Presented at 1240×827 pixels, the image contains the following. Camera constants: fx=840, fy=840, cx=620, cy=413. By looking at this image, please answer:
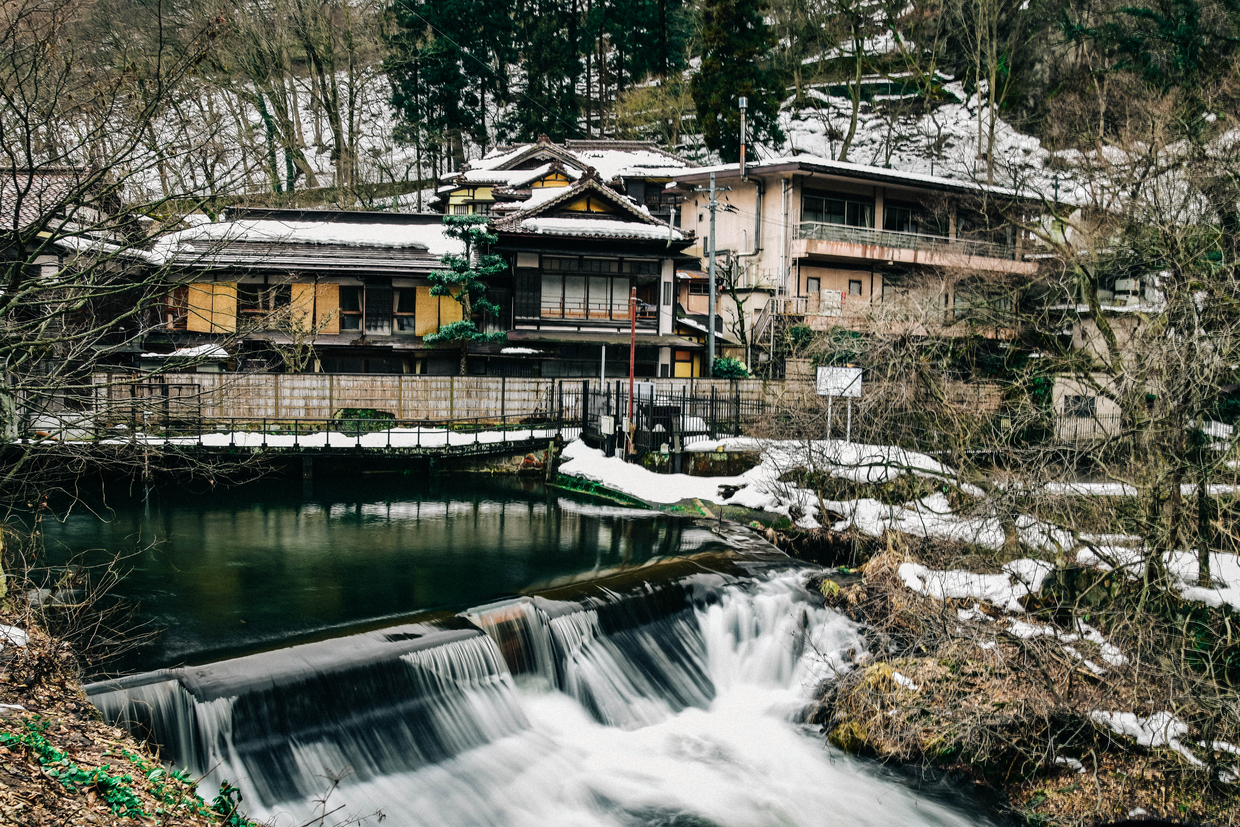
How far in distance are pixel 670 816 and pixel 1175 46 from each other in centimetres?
2736

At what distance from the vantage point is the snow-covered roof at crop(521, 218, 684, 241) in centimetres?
2938

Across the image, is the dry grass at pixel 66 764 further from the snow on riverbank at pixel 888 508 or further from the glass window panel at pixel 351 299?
the glass window panel at pixel 351 299

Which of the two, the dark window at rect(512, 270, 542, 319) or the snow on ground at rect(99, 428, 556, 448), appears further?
the dark window at rect(512, 270, 542, 319)

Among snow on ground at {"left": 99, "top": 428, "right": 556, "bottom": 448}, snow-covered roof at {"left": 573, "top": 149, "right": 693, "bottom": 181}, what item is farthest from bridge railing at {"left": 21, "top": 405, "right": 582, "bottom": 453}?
snow-covered roof at {"left": 573, "top": 149, "right": 693, "bottom": 181}

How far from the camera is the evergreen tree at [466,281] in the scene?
28891 mm

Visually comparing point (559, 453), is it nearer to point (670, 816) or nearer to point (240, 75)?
point (670, 816)

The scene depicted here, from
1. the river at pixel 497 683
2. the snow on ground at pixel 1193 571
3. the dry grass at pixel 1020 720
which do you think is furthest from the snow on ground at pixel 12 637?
the snow on ground at pixel 1193 571

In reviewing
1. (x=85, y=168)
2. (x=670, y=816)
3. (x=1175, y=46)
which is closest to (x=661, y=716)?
(x=670, y=816)

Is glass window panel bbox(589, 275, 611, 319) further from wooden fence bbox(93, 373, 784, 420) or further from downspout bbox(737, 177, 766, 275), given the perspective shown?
downspout bbox(737, 177, 766, 275)

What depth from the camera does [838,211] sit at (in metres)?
33.8

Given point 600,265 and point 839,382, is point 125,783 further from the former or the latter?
point 600,265

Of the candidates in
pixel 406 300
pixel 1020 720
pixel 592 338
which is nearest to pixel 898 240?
pixel 592 338

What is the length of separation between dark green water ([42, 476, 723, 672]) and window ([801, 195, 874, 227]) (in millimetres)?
17300

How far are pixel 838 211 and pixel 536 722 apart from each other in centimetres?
2805
